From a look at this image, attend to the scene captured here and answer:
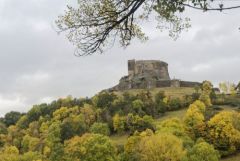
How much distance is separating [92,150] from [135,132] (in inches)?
1022

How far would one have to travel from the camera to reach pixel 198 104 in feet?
552

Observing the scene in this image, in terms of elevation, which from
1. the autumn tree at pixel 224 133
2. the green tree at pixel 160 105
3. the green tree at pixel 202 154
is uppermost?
the green tree at pixel 160 105

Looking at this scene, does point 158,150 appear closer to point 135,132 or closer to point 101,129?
point 135,132

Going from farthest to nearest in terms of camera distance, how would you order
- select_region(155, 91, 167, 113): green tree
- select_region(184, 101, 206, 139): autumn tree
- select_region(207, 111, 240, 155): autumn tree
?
select_region(155, 91, 167, 113): green tree → select_region(184, 101, 206, 139): autumn tree → select_region(207, 111, 240, 155): autumn tree

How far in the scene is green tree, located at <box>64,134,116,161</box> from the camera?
114 meters

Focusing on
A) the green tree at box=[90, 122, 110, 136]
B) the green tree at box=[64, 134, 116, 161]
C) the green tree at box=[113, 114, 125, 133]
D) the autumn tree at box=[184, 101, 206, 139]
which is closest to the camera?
the green tree at box=[64, 134, 116, 161]

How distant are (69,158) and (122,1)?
338ft

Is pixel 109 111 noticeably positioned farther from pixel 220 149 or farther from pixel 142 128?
pixel 220 149

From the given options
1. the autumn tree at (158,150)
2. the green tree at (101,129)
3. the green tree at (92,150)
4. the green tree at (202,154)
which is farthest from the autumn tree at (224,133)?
the green tree at (101,129)

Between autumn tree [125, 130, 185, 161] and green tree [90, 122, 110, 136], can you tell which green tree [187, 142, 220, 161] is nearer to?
autumn tree [125, 130, 185, 161]

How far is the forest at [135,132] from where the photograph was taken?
113275mm

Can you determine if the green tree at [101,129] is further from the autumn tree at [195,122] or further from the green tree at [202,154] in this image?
the green tree at [202,154]

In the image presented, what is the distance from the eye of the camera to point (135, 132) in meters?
141

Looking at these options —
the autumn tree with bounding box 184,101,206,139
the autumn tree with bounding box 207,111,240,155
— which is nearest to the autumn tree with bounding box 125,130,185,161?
the autumn tree with bounding box 207,111,240,155
